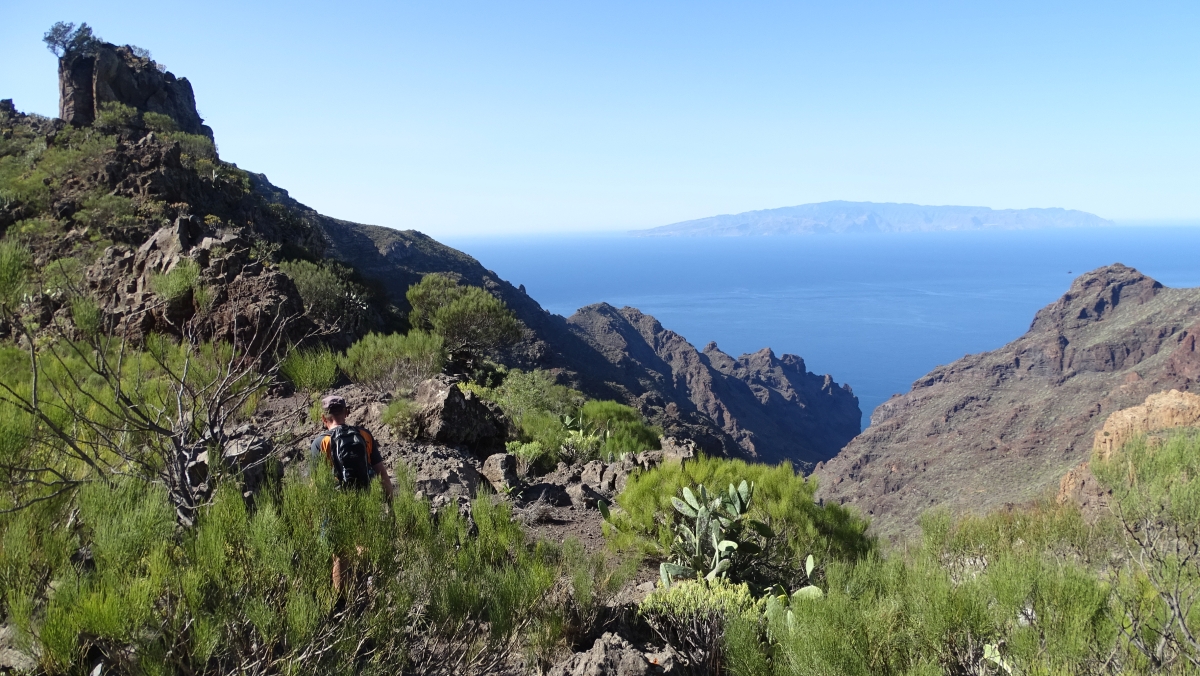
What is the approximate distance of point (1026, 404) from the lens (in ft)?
178

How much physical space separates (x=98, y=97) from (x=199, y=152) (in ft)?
25.6

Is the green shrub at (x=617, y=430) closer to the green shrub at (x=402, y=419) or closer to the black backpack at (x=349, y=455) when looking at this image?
the green shrub at (x=402, y=419)

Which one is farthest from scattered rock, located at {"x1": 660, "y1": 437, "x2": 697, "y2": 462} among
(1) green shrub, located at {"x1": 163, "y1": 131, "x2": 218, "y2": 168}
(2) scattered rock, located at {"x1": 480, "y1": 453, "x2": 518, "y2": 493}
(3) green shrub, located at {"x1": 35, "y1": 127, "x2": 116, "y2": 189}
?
(1) green shrub, located at {"x1": 163, "y1": 131, "x2": 218, "y2": 168}

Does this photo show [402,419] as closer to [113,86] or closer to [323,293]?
[323,293]

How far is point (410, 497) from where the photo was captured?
364 centimetres

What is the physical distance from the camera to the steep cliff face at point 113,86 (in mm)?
36938

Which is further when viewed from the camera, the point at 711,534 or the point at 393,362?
the point at 393,362

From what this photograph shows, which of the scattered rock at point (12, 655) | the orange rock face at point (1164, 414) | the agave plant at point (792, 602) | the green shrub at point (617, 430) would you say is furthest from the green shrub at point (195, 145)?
the orange rock face at point (1164, 414)

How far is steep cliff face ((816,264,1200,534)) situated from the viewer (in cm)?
4194

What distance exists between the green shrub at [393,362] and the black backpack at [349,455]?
5506 mm

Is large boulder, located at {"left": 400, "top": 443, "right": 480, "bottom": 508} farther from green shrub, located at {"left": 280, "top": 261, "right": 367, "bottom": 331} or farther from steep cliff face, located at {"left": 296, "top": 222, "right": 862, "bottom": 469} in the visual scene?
steep cliff face, located at {"left": 296, "top": 222, "right": 862, "bottom": 469}

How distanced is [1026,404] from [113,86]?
222 feet

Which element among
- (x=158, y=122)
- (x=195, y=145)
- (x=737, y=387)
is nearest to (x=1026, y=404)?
(x=737, y=387)

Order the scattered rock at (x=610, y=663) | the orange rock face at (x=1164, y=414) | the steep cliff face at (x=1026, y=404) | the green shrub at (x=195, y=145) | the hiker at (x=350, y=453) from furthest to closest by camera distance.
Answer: the steep cliff face at (x=1026, y=404) → the green shrub at (x=195, y=145) → the orange rock face at (x=1164, y=414) → the hiker at (x=350, y=453) → the scattered rock at (x=610, y=663)
